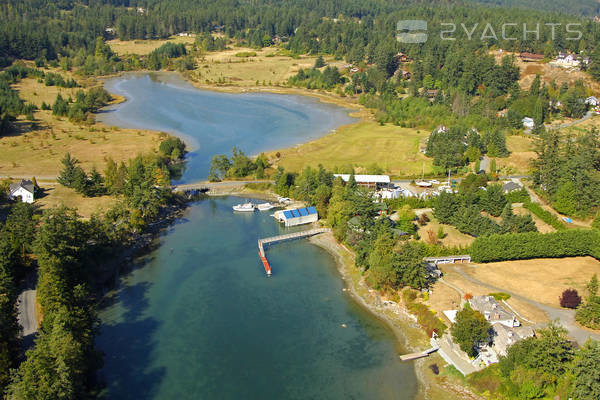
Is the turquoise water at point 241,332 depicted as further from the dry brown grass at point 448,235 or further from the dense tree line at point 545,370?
the dry brown grass at point 448,235

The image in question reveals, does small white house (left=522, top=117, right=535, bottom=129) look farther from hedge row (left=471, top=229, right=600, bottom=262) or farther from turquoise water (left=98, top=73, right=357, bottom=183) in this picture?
hedge row (left=471, top=229, right=600, bottom=262)

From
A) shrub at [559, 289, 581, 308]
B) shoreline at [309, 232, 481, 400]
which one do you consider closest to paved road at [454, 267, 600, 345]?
shrub at [559, 289, 581, 308]

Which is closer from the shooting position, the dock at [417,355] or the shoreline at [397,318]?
the shoreline at [397,318]

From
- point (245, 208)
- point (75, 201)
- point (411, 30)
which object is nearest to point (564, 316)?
point (245, 208)

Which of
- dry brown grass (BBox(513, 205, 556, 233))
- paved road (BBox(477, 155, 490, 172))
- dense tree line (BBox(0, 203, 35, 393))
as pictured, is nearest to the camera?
dense tree line (BBox(0, 203, 35, 393))

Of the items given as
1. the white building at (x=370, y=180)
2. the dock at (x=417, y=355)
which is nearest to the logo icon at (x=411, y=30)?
the white building at (x=370, y=180)
